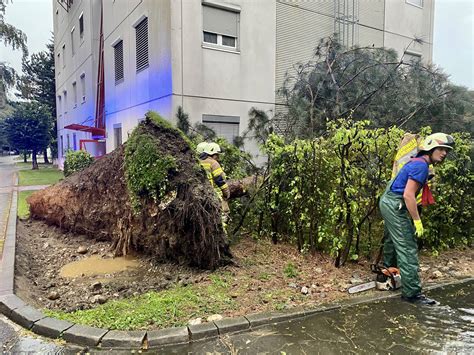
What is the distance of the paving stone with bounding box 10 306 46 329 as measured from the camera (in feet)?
11.6

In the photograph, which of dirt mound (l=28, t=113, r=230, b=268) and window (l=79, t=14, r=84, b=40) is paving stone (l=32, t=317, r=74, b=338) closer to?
dirt mound (l=28, t=113, r=230, b=268)

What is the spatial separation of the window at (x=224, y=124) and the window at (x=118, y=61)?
546 cm

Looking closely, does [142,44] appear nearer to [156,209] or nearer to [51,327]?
[156,209]

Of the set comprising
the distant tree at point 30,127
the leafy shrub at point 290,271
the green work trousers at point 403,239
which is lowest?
the leafy shrub at point 290,271

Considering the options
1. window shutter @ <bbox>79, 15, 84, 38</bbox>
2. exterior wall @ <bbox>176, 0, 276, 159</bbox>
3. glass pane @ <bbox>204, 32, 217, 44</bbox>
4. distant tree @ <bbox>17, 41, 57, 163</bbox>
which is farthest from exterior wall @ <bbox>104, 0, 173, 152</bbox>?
distant tree @ <bbox>17, 41, 57, 163</bbox>

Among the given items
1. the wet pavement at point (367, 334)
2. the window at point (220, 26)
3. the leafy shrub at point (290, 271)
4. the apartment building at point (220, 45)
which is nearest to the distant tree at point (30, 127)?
the apartment building at point (220, 45)

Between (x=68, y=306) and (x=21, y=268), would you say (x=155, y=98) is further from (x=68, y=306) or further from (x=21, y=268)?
(x=68, y=306)

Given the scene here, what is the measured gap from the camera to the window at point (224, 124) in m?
11.4

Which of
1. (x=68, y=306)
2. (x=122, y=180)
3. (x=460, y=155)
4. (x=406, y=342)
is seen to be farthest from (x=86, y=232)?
(x=460, y=155)

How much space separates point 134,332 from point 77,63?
22.8 meters

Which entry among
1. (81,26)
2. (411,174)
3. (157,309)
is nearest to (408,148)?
(411,174)

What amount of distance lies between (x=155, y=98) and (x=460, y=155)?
8.87 metres

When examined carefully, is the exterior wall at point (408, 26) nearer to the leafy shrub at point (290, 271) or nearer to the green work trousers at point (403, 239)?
the green work trousers at point (403, 239)

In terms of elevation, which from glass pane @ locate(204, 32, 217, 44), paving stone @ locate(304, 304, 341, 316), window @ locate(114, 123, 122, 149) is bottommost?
paving stone @ locate(304, 304, 341, 316)
